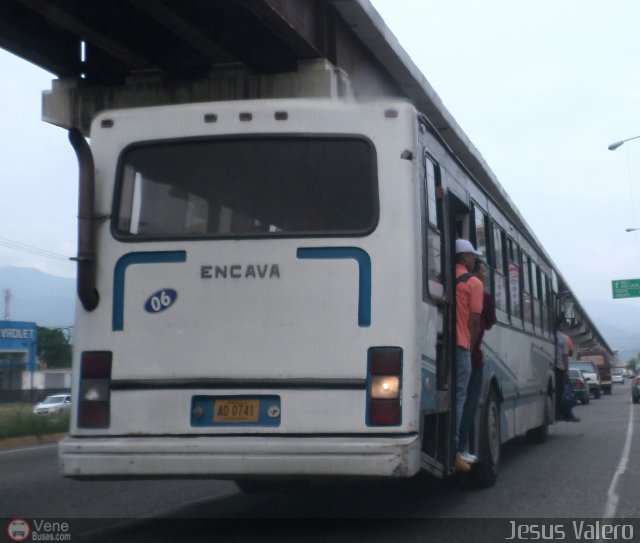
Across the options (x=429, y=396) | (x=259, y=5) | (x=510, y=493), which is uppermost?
(x=259, y=5)

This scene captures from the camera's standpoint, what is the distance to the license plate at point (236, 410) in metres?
7.31

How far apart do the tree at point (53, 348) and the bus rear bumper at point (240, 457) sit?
75.1 meters

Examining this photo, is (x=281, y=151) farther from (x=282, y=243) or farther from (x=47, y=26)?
(x=47, y=26)

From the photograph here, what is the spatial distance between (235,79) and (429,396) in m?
11.5

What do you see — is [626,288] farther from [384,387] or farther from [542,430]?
[384,387]

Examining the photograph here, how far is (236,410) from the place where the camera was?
7.34m

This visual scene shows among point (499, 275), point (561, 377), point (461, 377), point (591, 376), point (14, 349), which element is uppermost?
point (14, 349)

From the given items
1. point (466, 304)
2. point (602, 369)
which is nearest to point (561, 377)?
point (466, 304)

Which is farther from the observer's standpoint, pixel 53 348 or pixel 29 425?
pixel 53 348

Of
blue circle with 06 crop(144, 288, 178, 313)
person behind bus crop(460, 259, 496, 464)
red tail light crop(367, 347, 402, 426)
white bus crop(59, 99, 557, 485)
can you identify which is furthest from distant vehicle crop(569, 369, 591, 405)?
blue circle with 06 crop(144, 288, 178, 313)

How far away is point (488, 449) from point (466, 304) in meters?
2.02

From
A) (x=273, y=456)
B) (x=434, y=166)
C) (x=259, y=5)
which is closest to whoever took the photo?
(x=273, y=456)

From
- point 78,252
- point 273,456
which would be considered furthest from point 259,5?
point 273,456

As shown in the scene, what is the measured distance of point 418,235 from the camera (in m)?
7.52
